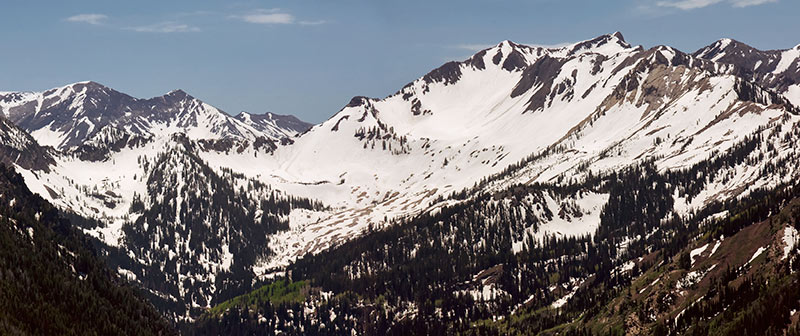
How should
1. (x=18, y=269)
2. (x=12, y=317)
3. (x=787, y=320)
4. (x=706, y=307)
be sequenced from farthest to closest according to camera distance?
(x=18, y=269), (x=706, y=307), (x=12, y=317), (x=787, y=320)

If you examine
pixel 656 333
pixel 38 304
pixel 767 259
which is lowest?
pixel 656 333

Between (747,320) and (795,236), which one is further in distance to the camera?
(795,236)

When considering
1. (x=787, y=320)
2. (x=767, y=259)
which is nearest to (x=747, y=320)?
(x=787, y=320)

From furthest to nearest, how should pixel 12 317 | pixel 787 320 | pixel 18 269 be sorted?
pixel 18 269 < pixel 12 317 < pixel 787 320

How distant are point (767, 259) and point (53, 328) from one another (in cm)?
15933

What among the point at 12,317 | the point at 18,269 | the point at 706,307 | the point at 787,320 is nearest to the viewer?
the point at 787,320

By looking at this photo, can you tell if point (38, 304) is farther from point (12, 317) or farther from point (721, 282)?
point (721, 282)

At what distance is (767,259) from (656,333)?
101ft

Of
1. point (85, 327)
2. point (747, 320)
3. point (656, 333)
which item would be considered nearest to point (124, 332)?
point (85, 327)

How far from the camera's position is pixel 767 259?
632ft

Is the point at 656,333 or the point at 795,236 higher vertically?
the point at 795,236

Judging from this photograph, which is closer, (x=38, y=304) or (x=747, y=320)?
(x=747, y=320)

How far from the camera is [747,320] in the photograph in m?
164

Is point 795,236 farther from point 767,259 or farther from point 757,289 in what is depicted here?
point 757,289
